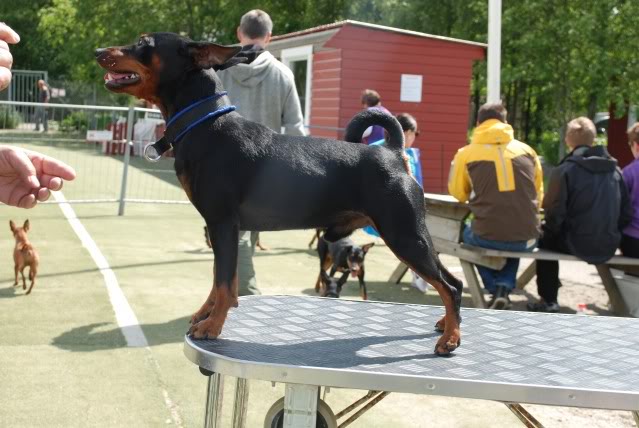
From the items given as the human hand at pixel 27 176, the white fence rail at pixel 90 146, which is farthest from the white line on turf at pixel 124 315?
the white fence rail at pixel 90 146

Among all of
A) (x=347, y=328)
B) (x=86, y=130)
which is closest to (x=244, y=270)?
(x=347, y=328)

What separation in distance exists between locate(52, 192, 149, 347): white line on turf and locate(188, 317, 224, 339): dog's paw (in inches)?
112

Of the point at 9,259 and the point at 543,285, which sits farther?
the point at 9,259

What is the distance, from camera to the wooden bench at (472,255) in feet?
24.4

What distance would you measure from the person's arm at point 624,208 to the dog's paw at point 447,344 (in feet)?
16.1

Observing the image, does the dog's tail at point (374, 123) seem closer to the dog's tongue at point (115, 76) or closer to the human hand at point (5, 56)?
the dog's tongue at point (115, 76)

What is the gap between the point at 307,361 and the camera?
2.91 metres

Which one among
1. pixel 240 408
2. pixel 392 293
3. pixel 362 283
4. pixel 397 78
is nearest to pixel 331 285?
pixel 362 283

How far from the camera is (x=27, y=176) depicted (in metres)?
3.30

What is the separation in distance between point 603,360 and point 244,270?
3136 millimetres

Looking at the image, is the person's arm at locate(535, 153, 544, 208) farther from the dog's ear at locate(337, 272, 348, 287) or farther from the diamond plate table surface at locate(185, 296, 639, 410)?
the diamond plate table surface at locate(185, 296, 639, 410)

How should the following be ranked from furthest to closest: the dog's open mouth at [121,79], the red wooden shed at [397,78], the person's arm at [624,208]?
1. the red wooden shed at [397,78]
2. the person's arm at [624,208]
3. the dog's open mouth at [121,79]

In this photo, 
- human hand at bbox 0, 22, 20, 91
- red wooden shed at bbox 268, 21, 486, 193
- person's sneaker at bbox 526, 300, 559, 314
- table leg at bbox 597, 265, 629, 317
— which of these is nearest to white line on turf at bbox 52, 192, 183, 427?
human hand at bbox 0, 22, 20, 91

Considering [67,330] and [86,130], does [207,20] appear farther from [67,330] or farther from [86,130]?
[67,330]
